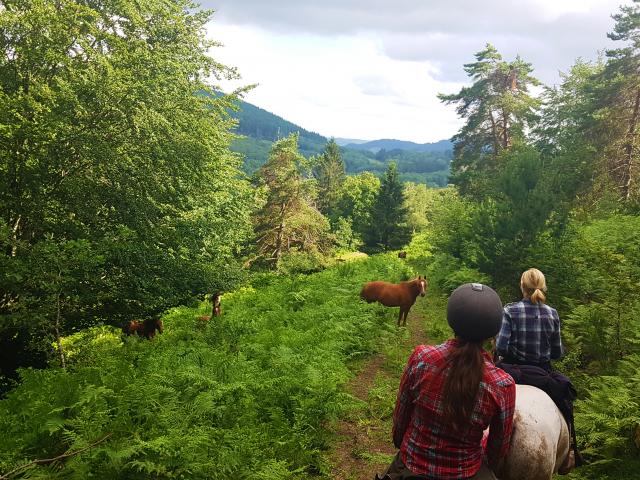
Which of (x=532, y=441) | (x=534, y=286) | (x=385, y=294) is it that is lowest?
(x=385, y=294)

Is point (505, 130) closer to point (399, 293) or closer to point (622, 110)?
point (622, 110)

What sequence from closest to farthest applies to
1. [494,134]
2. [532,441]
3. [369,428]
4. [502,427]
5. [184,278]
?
[502,427]
[532,441]
[369,428]
[184,278]
[494,134]

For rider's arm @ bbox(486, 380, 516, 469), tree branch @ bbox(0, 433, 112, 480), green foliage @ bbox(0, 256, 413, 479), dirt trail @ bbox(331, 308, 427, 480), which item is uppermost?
rider's arm @ bbox(486, 380, 516, 469)

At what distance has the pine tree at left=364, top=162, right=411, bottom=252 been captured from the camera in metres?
41.8

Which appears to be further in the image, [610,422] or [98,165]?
[98,165]

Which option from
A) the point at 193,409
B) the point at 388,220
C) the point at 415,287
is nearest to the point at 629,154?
the point at 415,287

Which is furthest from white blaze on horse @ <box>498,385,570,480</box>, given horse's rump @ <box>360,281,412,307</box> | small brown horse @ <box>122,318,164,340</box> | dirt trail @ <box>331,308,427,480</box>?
small brown horse @ <box>122,318,164,340</box>

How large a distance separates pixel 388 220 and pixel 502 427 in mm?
39860

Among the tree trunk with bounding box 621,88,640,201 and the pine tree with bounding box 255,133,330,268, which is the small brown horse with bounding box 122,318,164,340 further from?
the tree trunk with bounding box 621,88,640,201

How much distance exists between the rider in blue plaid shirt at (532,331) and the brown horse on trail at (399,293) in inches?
356

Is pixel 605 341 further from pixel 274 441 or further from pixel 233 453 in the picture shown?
pixel 233 453

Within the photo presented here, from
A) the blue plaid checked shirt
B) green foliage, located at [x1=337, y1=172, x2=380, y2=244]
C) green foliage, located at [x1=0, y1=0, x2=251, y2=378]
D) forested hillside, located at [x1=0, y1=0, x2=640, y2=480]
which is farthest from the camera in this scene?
green foliage, located at [x1=337, y1=172, x2=380, y2=244]

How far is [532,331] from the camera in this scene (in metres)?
4.68

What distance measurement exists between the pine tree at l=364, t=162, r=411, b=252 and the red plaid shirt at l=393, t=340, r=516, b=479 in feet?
128
